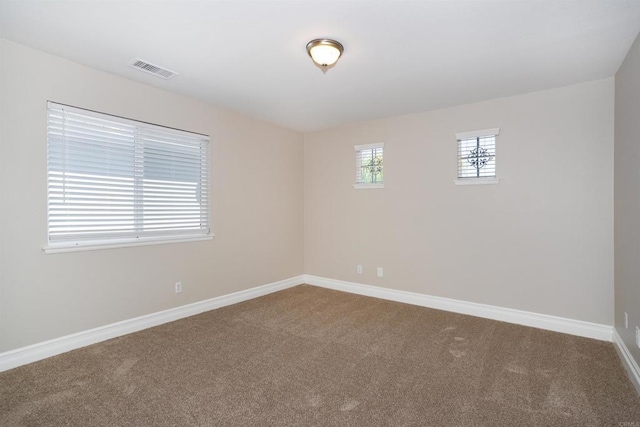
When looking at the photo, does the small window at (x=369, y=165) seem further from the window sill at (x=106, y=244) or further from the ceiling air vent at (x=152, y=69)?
the ceiling air vent at (x=152, y=69)

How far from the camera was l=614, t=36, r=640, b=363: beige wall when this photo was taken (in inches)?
93.9

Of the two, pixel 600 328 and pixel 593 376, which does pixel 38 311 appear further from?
pixel 600 328

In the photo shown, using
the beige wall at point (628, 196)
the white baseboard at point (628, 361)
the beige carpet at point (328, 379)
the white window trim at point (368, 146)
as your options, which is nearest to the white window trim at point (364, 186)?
the white window trim at point (368, 146)

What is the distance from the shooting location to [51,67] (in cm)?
278

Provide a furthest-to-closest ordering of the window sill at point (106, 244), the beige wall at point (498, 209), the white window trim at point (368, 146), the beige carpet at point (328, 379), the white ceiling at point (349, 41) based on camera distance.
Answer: the white window trim at point (368, 146) → the beige wall at point (498, 209) → the window sill at point (106, 244) → the white ceiling at point (349, 41) → the beige carpet at point (328, 379)

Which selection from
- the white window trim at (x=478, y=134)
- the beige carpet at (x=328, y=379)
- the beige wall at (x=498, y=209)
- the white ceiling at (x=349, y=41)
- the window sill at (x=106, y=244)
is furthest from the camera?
the white window trim at (x=478, y=134)

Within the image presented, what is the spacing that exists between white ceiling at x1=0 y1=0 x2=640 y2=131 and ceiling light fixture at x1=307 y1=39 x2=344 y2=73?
6 cm

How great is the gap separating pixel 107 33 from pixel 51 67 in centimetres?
81

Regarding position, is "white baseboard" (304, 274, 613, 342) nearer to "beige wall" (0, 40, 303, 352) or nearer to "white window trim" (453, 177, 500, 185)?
"beige wall" (0, 40, 303, 352)

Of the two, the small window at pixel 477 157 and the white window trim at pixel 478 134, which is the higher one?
the white window trim at pixel 478 134

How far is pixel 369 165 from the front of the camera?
4.79 metres

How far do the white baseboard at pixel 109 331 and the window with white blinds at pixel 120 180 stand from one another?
83 cm

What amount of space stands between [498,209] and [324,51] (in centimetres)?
264

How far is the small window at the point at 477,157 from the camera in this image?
12.4ft
